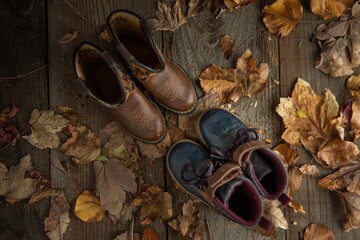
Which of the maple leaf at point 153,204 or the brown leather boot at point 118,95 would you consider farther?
the maple leaf at point 153,204

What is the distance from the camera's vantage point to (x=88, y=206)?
4.50ft

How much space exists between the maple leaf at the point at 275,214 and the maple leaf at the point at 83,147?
0.55 meters

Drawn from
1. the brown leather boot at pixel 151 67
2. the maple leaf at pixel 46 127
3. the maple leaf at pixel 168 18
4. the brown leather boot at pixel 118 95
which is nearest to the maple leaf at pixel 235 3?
the maple leaf at pixel 168 18

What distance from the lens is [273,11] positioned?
133 cm

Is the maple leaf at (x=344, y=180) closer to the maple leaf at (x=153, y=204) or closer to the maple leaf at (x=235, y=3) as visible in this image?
the maple leaf at (x=153, y=204)

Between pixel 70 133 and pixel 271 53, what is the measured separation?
684 mm

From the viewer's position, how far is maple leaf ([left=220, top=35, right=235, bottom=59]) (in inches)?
53.7

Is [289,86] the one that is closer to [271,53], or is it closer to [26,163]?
[271,53]

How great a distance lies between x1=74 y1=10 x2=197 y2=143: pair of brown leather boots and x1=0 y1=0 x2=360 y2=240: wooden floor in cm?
9

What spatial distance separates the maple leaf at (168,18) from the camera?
53.2 inches

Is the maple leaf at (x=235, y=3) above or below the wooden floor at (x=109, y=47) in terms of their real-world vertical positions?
above

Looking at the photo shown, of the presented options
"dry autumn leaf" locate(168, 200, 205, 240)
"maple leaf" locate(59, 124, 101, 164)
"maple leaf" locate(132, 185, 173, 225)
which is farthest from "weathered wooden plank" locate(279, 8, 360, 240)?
"maple leaf" locate(59, 124, 101, 164)

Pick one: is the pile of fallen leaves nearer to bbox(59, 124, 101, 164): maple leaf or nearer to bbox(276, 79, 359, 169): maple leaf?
bbox(276, 79, 359, 169): maple leaf

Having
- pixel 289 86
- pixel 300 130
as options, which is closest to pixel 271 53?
pixel 289 86
